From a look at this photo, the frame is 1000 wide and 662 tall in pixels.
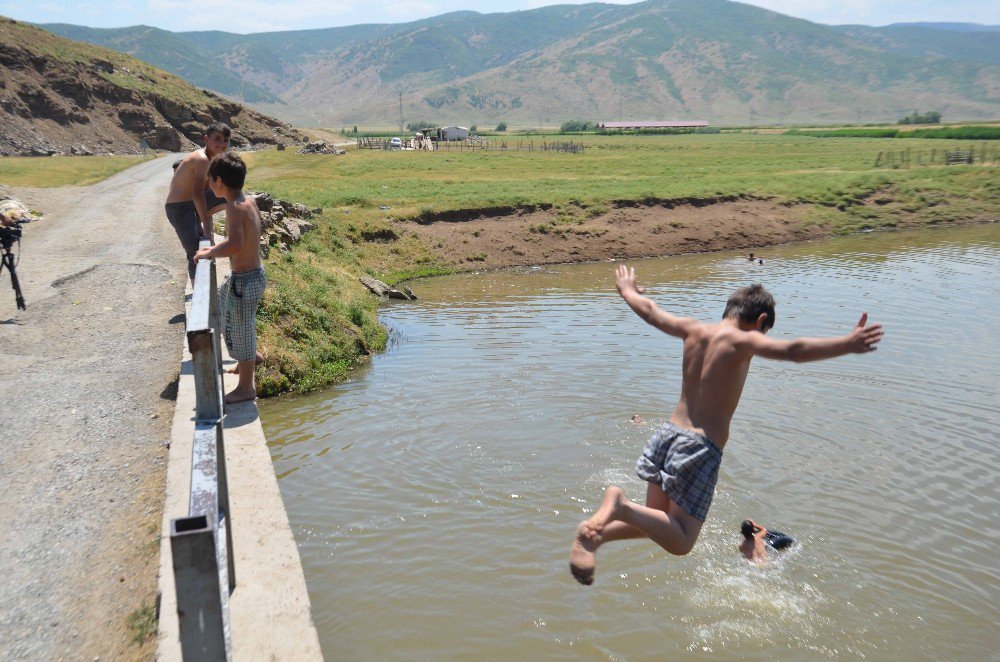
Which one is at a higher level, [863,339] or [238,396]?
[863,339]

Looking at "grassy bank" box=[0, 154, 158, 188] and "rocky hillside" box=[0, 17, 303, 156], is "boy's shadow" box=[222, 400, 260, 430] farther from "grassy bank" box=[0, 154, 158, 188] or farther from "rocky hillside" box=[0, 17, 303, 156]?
"rocky hillside" box=[0, 17, 303, 156]

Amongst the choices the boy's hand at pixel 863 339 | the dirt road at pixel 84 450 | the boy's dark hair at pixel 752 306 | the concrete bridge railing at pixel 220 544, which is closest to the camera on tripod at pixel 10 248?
the dirt road at pixel 84 450

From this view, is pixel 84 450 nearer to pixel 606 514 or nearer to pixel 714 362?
pixel 606 514

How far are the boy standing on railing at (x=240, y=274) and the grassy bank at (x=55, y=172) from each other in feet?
101

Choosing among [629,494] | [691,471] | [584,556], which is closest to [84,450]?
[584,556]

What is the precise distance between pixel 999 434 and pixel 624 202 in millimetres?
21465

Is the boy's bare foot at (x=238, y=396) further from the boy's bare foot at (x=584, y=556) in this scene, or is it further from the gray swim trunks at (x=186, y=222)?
the boy's bare foot at (x=584, y=556)

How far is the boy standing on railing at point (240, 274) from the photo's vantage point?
21.7ft

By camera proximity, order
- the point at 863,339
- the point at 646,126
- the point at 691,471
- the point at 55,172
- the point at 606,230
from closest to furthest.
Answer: the point at 863,339
the point at 691,471
the point at 606,230
the point at 55,172
the point at 646,126

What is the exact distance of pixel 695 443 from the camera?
4816 millimetres

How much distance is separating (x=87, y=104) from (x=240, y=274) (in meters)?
71.8

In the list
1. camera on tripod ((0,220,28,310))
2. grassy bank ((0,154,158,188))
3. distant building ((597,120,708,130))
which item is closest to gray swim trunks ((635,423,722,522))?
camera on tripod ((0,220,28,310))

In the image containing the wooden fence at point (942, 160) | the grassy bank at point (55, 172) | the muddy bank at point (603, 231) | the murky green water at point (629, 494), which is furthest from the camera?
the wooden fence at point (942, 160)

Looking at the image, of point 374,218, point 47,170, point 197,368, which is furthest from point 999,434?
point 47,170
